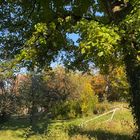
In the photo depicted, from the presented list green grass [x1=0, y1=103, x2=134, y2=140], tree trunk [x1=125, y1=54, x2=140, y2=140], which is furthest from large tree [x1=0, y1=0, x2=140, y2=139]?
green grass [x1=0, y1=103, x2=134, y2=140]

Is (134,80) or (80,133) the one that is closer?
(134,80)

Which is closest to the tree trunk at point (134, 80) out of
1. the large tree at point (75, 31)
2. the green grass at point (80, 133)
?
the large tree at point (75, 31)

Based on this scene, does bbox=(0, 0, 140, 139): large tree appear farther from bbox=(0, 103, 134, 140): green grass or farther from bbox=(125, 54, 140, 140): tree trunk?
bbox=(0, 103, 134, 140): green grass

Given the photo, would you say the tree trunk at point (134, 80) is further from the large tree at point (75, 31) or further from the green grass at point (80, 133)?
the green grass at point (80, 133)

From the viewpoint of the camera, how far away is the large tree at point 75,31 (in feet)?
52.8

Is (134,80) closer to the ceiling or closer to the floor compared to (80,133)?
closer to the ceiling

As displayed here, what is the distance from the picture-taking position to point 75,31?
18109mm

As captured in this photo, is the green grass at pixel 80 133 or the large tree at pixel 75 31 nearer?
the large tree at pixel 75 31

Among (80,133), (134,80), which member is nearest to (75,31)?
(134,80)

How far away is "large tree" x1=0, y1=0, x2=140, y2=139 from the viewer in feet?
52.8

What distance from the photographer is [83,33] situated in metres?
17.1

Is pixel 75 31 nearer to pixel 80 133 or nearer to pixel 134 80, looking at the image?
pixel 134 80

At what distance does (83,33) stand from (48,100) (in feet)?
111

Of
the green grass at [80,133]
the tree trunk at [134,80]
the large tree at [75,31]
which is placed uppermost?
the large tree at [75,31]
